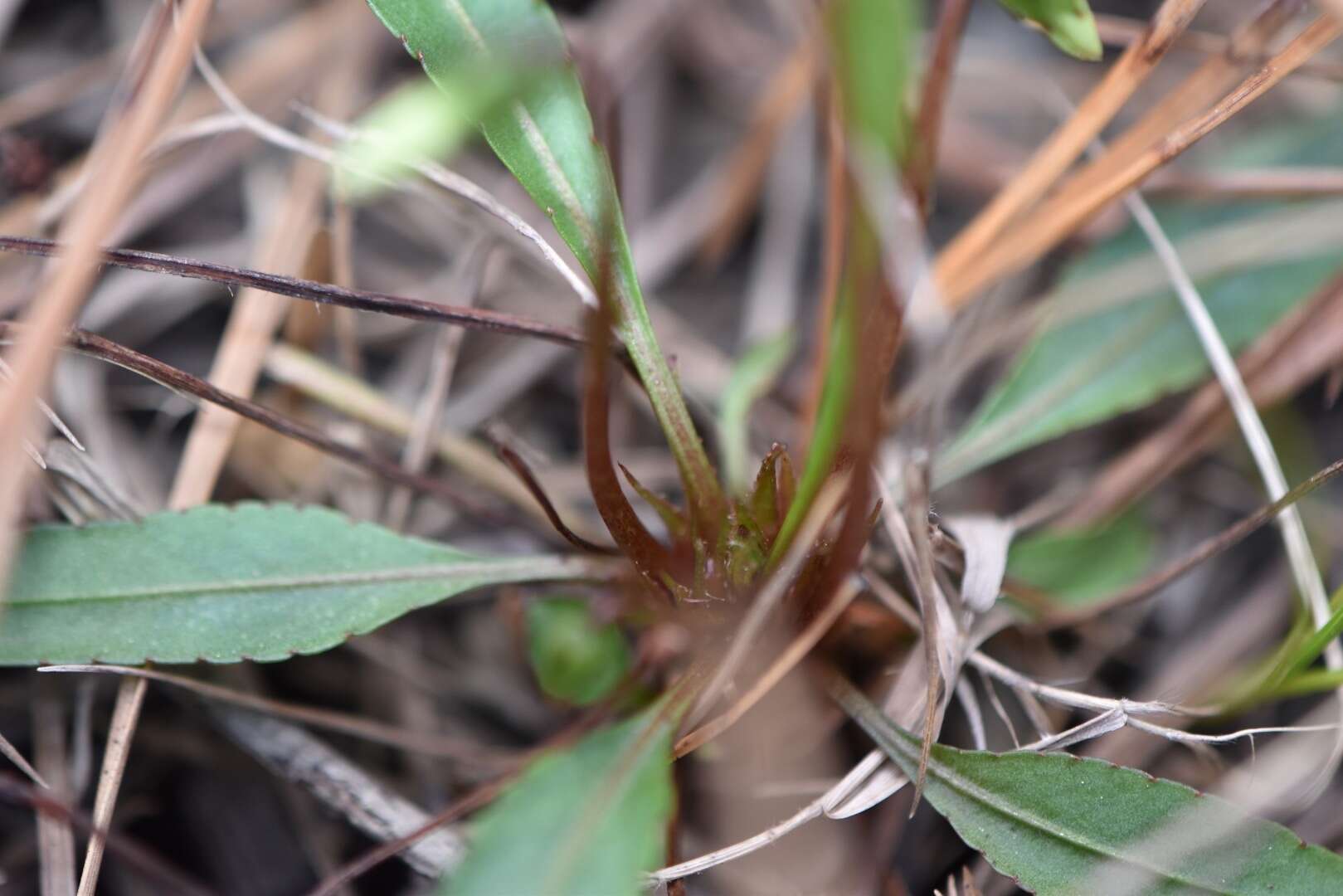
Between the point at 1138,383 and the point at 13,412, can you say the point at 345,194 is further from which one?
the point at 1138,383

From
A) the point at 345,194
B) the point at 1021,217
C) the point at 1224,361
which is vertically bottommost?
the point at 1224,361

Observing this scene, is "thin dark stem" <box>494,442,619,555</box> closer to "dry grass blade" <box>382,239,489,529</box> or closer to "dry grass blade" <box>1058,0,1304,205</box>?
"dry grass blade" <box>382,239,489,529</box>

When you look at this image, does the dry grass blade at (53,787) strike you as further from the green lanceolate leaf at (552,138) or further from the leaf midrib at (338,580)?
the green lanceolate leaf at (552,138)

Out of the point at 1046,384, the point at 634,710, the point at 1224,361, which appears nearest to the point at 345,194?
the point at 634,710

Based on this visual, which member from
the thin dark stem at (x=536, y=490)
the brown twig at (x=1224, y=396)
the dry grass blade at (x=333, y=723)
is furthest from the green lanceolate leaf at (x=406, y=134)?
the brown twig at (x=1224, y=396)

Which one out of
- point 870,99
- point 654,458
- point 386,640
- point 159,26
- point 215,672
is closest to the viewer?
point 870,99

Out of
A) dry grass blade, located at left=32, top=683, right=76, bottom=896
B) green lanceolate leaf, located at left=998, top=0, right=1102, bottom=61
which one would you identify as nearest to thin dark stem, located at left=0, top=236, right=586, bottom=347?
dry grass blade, located at left=32, top=683, right=76, bottom=896
